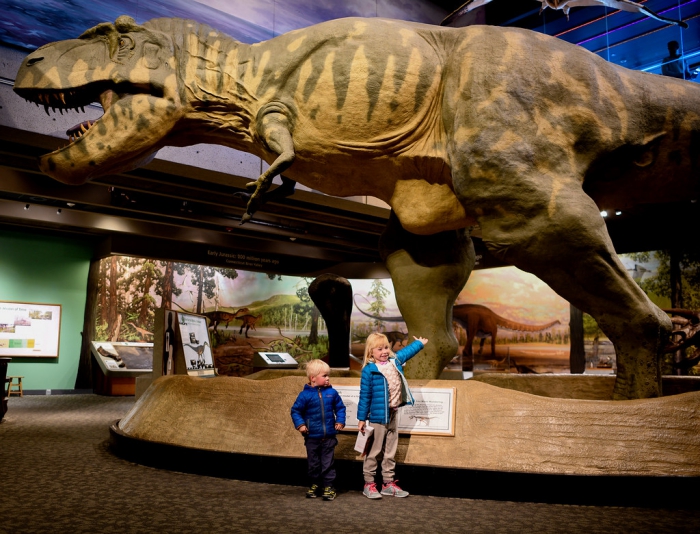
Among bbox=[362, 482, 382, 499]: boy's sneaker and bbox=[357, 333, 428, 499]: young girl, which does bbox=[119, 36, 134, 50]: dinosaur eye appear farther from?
bbox=[362, 482, 382, 499]: boy's sneaker

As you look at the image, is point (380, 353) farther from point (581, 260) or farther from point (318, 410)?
point (581, 260)

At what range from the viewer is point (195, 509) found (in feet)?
8.09

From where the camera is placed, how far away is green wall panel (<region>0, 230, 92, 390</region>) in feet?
32.6

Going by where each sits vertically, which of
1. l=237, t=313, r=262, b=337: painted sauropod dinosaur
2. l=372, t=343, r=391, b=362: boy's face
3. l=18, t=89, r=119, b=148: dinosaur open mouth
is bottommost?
l=372, t=343, r=391, b=362: boy's face

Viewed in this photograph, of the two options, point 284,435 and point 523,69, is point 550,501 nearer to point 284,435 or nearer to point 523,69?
point 284,435

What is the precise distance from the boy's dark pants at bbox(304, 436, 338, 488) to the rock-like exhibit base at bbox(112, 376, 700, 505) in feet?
0.45

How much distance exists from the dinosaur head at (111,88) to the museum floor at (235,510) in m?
1.61

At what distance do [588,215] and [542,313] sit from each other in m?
8.30

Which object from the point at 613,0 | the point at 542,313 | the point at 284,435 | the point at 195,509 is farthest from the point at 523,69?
the point at 542,313

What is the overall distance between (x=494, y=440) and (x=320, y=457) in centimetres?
79

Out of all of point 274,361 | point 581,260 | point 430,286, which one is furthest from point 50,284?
point 581,260

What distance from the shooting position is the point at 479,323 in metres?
11.5

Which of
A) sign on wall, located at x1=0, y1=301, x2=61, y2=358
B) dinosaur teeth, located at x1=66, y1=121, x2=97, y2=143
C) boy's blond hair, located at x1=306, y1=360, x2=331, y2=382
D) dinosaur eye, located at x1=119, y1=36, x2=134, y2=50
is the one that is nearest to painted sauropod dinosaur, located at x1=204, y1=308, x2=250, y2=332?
sign on wall, located at x1=0, y1=301, x2=61, y2=358

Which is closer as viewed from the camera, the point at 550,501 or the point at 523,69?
the point at 550,501
